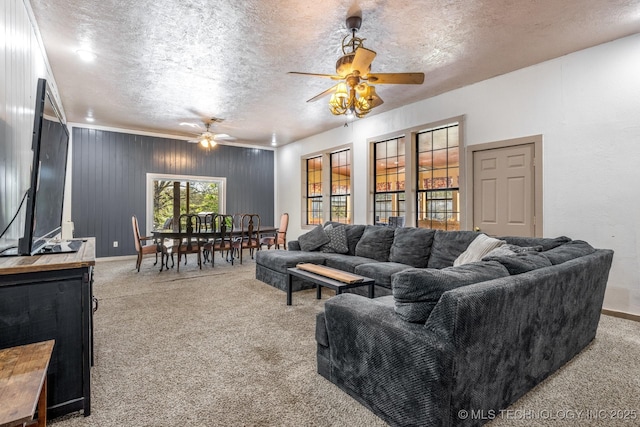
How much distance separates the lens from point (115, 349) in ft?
8.51

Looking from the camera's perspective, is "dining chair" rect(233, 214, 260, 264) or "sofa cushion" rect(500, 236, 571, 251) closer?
"sofa cushion" rect(500, 236, 571, 251)

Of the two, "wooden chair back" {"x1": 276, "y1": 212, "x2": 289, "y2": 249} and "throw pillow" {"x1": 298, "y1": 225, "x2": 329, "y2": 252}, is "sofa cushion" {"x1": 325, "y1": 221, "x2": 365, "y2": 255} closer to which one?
"throw pillow" {"x1": 298, "y1": 225, "x2": 329, "y2": 252}

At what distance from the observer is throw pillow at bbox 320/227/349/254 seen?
16.6 ft

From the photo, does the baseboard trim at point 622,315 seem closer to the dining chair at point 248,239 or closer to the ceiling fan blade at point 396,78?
the ceiling fan blade at point 396,78

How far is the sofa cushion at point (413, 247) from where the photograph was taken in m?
4.05

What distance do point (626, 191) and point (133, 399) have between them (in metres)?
4.74

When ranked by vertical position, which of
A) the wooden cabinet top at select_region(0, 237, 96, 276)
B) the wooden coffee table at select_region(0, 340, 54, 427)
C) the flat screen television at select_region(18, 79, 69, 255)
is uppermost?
the flat screen television at select_region(18, 79, 69, 255)

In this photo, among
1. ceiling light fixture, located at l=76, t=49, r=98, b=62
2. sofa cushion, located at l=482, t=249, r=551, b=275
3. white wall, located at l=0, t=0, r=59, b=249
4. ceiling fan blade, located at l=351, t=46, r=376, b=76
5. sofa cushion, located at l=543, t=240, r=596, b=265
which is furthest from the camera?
→ ceiling light fixture, located at l=76, t=49, r=98, b=62

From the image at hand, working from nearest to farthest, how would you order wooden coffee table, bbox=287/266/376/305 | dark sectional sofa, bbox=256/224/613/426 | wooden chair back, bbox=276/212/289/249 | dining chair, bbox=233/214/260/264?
dark sectional sofa, bbox=256/224/613/426, wooden coffee table, bbox=287/266/376/305, dining chair, bbox=233/214/260/264, wooden chair back, bbox=276/212/289/249

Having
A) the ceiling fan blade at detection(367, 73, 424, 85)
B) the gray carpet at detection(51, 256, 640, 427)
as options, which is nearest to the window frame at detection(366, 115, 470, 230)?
the ceiling fan blade at detection(367, 73, 424, 85)

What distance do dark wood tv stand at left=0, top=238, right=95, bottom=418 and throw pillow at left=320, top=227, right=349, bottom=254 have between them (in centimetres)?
362

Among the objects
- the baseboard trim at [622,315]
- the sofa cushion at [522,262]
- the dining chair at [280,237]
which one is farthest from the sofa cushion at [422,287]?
the dining chair at [280,237]

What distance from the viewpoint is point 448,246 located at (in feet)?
12.4

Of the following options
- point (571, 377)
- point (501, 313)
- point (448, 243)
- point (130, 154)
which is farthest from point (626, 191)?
point (130, 154)
